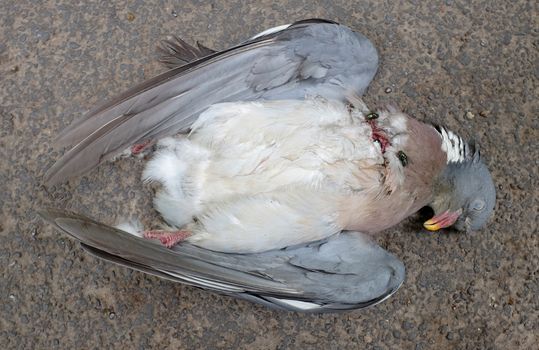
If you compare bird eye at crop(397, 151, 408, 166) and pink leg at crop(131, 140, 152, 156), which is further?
pink leg at crop(131, 140, 152, 156)

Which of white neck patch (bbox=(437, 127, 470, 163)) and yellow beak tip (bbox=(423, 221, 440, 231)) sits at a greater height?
white neck patch (bbox=(437, 127, 470, 163))

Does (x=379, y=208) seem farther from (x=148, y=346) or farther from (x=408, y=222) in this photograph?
(x=148, y=346)

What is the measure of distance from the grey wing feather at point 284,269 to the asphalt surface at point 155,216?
469 millimetres

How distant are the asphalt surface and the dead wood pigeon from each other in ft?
1.38

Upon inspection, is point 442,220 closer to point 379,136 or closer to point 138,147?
point 379,136

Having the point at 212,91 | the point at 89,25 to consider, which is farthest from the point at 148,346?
the point at 89,25

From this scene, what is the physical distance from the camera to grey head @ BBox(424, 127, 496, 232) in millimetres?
2867

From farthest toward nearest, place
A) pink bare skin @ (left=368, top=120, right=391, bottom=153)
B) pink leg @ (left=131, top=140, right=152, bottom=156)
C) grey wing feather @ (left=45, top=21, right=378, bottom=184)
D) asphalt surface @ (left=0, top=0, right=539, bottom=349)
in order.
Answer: asphalt surface @ (left=0, top=0, right=539, bottom=349)
pink leg @ (left=131, top=140, right=152, bottom=156)
pink bare skin @ (left=368, top=120, right=391, bottom=153)
grey wing feather @ (left=45, top=21, right=378, bottom=184)

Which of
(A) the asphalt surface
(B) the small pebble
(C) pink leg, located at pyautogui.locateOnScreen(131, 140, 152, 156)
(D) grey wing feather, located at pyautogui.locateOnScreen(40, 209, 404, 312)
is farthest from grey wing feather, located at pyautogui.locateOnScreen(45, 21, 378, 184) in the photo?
(B) the small pebble

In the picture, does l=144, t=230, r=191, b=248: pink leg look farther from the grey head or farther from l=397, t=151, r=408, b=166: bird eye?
the grey head

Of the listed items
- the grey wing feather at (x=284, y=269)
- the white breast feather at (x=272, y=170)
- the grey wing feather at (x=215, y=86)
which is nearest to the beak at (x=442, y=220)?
the grey wing feather at (x=284, y=269)

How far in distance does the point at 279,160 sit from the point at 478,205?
103 centimetres

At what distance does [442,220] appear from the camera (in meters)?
2.92

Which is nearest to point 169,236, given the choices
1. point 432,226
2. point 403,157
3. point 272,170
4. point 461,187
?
point 272,170
